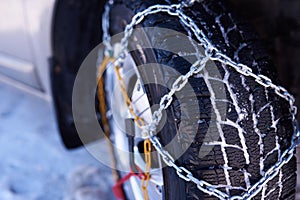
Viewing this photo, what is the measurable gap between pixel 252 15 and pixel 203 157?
2.51 feet

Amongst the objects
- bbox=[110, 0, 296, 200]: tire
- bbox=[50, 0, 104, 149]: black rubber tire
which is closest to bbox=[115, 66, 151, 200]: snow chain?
bbox=[110, 0, 296, 200]: tire

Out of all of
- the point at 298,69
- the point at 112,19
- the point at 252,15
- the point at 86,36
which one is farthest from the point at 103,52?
the point at 298,69

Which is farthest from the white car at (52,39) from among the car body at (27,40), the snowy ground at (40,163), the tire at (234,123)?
the tire at (234,123)

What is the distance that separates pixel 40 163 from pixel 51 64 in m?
0.47

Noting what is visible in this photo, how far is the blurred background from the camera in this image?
159 cm

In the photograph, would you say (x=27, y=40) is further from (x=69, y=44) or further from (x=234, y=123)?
(x=234, y=123)

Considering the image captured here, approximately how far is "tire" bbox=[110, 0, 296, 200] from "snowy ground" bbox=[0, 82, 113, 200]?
2.38 feet

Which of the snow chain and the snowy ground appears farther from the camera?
the snowy ground

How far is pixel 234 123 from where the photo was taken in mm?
1001

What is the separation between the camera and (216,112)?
1000mm

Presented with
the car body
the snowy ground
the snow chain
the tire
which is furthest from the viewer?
the snowy ground

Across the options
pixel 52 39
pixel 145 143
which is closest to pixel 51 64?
pixel 52 39

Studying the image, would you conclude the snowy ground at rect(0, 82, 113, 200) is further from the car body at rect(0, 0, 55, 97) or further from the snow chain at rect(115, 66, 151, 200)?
the snow chain at rect(115, 66, 151, 200)

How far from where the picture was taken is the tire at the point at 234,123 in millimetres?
1000
